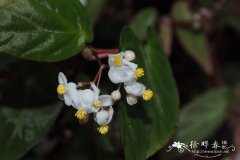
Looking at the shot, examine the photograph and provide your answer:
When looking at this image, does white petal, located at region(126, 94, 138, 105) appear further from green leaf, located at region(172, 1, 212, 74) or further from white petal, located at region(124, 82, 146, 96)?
green leaf, located at region(172, 1, 212, 74)

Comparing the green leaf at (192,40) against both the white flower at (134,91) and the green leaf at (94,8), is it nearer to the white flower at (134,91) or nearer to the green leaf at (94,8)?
the green leaf at (94,8)

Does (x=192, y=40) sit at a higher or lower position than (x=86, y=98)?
lower

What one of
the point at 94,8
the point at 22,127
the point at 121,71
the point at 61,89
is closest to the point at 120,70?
the point at 121,71

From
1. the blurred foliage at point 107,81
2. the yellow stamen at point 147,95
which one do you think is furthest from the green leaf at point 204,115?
the yellow stamen at point 147,95

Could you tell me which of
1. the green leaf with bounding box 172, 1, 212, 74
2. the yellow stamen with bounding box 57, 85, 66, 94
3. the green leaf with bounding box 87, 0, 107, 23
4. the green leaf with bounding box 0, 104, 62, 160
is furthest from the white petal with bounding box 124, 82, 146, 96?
the green leaf with bounding box 172, 1, 212, 74

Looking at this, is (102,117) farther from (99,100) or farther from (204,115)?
(204,115)
